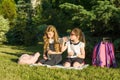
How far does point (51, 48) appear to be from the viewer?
32.4 ft

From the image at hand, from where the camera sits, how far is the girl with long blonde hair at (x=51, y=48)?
9586 mm

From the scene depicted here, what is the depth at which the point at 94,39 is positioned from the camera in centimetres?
1125

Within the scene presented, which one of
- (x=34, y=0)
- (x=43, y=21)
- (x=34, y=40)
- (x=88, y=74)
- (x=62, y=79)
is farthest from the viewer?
(x=34, y=0)

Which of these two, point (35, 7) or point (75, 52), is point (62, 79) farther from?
point (35, 7)

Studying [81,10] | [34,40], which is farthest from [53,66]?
[34,40]

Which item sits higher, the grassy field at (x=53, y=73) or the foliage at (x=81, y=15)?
the foliage at (x=81, y=15)

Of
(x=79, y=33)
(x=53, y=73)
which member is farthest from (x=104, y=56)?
(x=53, y=73)

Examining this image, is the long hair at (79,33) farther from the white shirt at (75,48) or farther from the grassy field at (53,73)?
the grassy field at (53,73)

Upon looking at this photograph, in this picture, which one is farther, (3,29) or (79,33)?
(3,29)

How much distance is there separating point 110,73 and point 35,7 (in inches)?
501

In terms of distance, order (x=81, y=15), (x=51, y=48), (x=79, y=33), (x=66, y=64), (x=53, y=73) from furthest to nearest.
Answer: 1. (x=81, y=15)
2. (x=51, y=48)
3. (x=79, y=33)
4. (x=66, y=64)
5. (x=53, y=73)

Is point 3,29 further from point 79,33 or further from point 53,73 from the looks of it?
point 53,73

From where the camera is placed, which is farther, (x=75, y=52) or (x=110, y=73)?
(x=75, y=52)

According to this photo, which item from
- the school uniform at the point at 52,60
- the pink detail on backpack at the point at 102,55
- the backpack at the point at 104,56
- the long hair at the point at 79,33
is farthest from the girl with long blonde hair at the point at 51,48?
the pink detail on backpack at the point at 102,55
